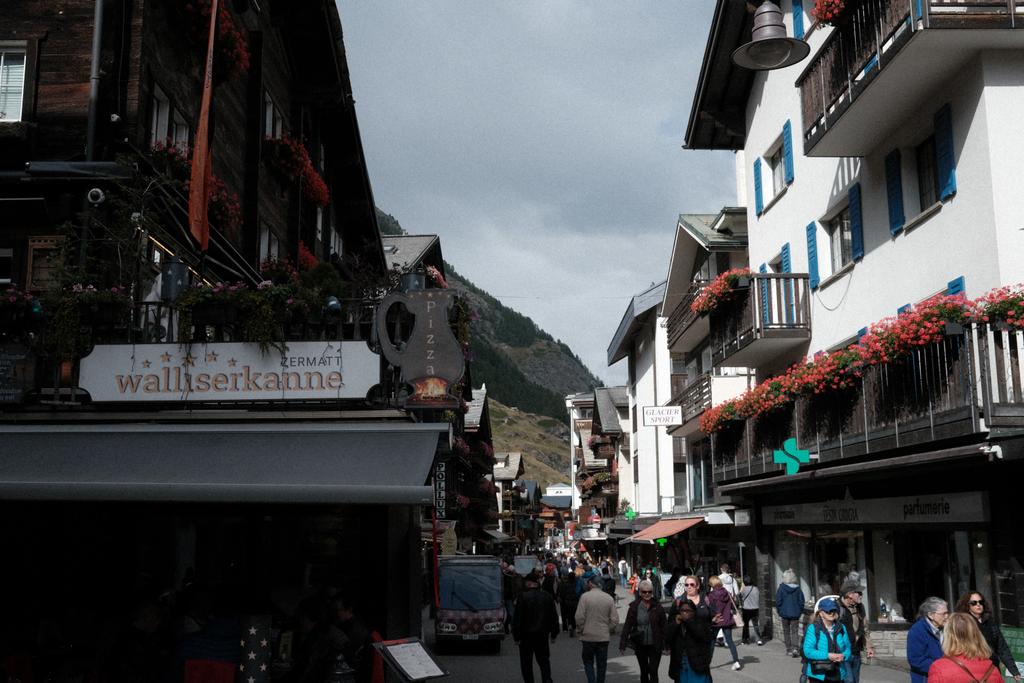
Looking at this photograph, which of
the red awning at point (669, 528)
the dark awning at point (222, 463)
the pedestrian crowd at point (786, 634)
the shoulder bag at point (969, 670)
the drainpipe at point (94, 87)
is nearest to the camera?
the shoulder bag at point (969, 670)

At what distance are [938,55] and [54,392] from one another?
13129mm

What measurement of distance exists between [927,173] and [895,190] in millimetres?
686

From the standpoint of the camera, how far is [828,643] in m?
10.2

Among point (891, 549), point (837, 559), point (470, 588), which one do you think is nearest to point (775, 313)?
point (837, 559)

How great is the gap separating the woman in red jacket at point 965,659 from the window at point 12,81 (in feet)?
40.5

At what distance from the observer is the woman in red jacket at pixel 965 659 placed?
6.63 m

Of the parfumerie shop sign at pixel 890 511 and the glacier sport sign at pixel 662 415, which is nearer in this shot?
the parfumerie shop sign at pixel 890 511

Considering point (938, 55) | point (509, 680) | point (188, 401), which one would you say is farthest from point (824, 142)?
point (188, 401)

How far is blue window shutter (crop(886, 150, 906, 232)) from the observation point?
54.9 ft

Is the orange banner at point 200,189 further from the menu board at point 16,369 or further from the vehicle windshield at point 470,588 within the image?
the vehicle windshield at point 470,588

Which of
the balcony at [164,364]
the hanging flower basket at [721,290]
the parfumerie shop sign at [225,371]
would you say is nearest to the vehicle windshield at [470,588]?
the hanging flower basket at [721,290]

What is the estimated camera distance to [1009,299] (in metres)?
12.4

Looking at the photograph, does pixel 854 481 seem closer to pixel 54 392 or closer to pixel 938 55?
pixel 938 55

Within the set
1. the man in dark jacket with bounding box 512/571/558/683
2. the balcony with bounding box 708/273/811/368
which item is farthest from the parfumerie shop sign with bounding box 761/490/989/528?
the man in dark jacket with bounding box 512/571/558/683
